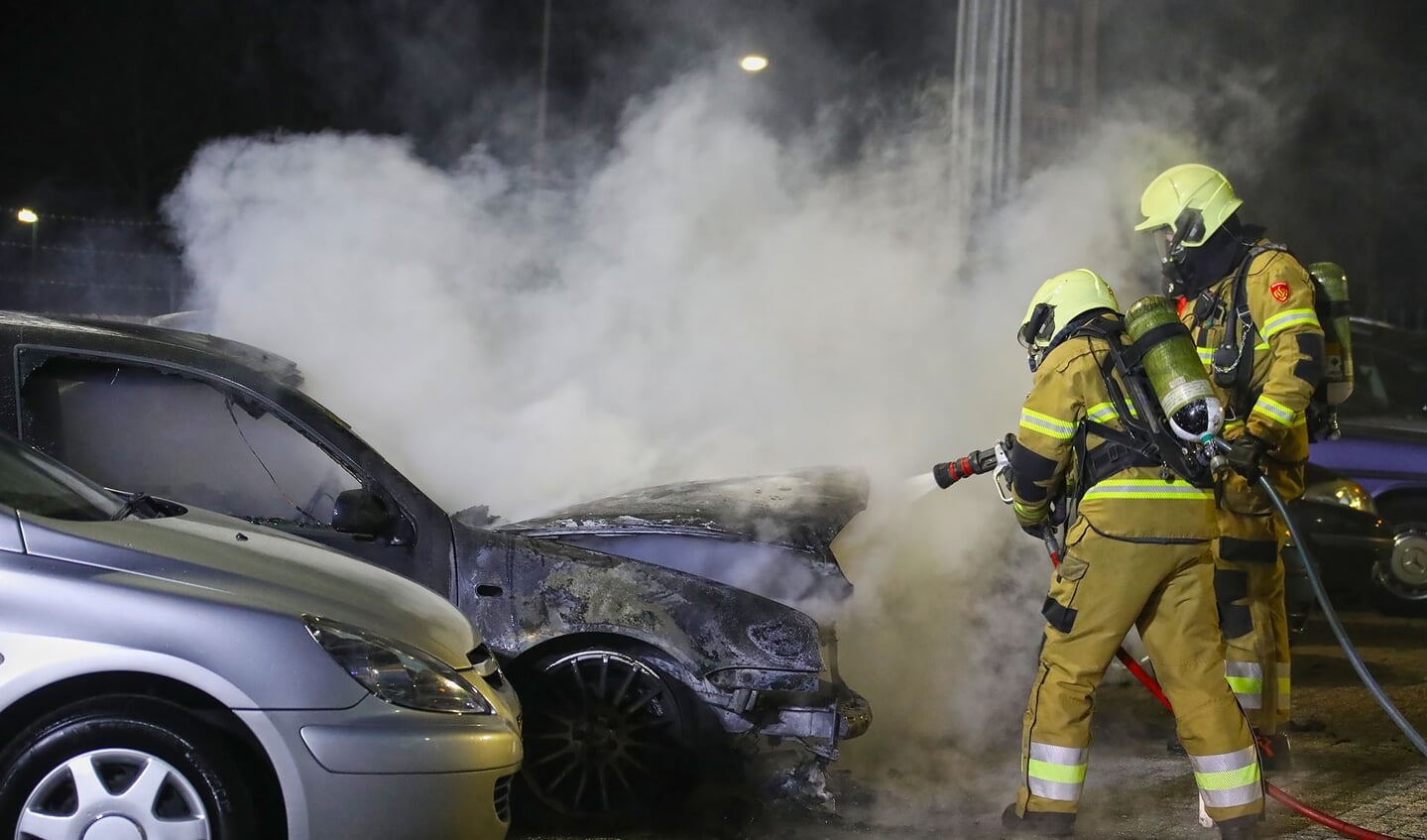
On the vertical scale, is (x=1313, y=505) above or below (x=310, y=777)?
above

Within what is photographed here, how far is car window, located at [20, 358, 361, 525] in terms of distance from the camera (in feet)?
13.6

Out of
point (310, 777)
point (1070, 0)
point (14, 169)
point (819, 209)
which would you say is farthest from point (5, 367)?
point (14, 169)

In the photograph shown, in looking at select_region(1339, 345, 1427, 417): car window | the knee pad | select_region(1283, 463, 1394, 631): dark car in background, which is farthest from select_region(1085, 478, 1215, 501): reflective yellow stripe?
select_region(1339, 345, 1427, 417): car window

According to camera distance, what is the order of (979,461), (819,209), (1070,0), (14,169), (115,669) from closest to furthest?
(115,669) → (979,461) → (819,209) → (1070,0) → (14,169)

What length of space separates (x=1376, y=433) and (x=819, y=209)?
13.3ft

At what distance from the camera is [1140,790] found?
15.7 feet

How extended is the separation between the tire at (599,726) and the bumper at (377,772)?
3.07 feet

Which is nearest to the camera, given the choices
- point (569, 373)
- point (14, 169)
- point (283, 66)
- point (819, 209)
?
point (569, 373)

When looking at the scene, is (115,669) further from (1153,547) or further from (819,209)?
(819,209)

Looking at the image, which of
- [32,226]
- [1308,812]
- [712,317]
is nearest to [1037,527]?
[1308,812]

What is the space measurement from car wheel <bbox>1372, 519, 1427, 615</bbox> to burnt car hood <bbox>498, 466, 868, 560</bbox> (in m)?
4.73

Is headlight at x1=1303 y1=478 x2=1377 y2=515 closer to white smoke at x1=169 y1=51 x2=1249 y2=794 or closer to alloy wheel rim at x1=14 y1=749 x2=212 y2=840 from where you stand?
white smoke at x1=169 y1=51 x2=1249 y2=794

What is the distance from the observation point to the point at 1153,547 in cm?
382

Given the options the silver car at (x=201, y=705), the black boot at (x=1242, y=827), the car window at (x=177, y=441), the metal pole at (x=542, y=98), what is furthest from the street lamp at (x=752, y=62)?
the silver car at (x=201, y=705)
